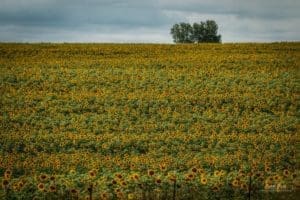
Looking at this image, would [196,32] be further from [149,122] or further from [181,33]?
[149,122]

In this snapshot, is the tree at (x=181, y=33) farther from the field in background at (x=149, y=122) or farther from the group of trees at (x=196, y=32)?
the field in background at (x=149, y=122)

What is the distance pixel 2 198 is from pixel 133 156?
6.50 m

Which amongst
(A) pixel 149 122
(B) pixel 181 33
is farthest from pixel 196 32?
(A) pixel 149 122

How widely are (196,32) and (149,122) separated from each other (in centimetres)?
5300

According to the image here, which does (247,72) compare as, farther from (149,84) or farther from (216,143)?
(216,143)

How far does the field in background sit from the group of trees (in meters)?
35.8

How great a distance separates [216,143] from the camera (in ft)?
72.7

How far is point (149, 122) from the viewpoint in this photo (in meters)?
24.7

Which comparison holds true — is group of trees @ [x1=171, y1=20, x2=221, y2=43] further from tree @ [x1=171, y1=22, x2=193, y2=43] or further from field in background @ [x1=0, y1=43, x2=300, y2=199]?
field in background @ [x1=0, y1=43, x2=300, y2=199]

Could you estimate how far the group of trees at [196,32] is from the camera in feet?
248

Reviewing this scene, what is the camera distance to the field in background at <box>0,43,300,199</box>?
16498 millimetres

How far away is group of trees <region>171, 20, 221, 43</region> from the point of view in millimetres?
75500

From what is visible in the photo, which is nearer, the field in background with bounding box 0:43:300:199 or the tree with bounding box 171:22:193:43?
the field in background with bounding box 0:43:300:199

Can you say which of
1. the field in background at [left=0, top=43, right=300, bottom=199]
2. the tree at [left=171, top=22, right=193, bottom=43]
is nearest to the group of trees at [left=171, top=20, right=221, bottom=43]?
the tree at [left=171, top=22, right=193, bottom=43]
